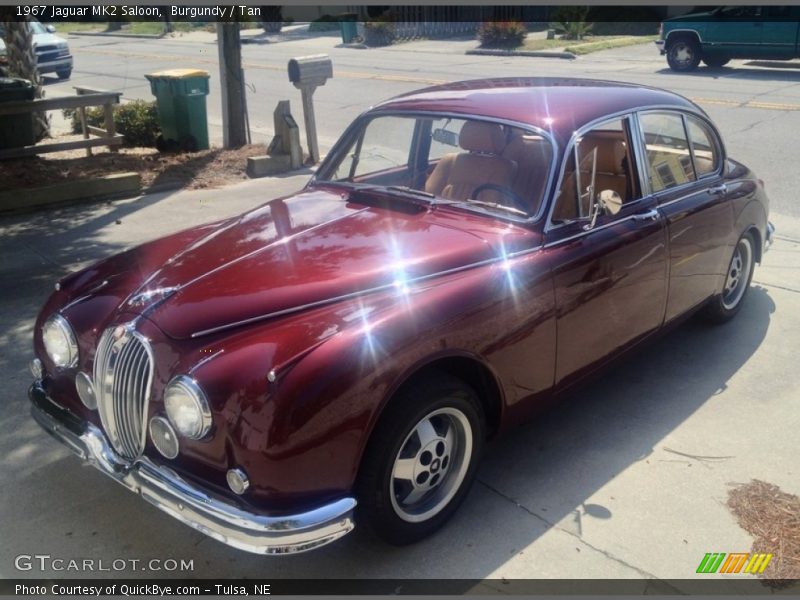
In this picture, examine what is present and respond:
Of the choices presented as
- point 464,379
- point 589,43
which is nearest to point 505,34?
point 589,43

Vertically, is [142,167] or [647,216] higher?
[647,216]

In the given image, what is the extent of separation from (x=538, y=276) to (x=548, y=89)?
1385 mm

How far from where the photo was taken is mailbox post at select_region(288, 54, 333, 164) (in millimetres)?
10094

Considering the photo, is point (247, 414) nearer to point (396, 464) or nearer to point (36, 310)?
point (396, 464)

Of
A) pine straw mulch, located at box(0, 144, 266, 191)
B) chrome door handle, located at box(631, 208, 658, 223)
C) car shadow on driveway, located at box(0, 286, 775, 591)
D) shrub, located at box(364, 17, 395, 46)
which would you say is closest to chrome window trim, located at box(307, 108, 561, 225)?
chrome door handle, located at box(631, 208, 658, 223)

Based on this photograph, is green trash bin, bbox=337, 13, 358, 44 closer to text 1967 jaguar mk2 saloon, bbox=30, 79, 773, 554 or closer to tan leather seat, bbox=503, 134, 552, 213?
text 1967 jaguar mk2 saloon, bbox=30, 79, 773, 554

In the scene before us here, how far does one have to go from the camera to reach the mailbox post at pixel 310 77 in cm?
1009

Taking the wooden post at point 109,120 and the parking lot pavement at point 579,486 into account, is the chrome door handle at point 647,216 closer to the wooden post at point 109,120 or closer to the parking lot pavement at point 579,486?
the parking lot pavement at point 579,486

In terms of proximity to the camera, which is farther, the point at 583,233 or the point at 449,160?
the point at 449,160

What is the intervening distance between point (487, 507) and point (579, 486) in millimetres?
465

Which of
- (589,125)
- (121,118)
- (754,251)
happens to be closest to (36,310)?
(589,125)

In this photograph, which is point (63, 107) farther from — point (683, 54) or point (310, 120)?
point (683, 54)

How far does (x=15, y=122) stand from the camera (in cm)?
927

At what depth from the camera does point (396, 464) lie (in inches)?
125
